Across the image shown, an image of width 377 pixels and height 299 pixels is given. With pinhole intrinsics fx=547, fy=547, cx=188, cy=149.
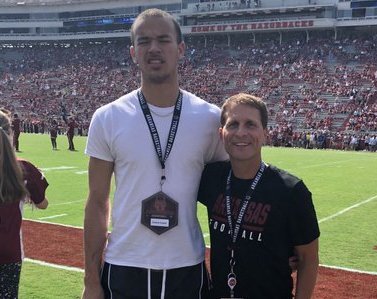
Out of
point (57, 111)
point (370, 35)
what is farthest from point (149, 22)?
point (370, 35)

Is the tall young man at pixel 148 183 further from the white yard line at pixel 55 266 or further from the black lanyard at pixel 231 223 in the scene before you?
the white yard line at pixel 55 266

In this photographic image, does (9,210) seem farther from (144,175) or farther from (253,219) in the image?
(253,219)

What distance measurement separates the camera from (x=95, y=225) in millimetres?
2770

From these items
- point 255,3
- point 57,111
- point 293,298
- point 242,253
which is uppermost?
point 255,3

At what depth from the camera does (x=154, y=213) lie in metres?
2.71

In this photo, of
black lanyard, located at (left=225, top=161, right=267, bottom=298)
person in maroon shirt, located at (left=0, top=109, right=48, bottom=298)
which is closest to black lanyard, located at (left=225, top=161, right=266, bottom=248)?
black lanyard, located at (left=225, top=161, right=267, bottom=298)

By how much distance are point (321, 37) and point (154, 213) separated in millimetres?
51343

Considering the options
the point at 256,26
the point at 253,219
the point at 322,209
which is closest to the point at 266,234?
the point at 253,219

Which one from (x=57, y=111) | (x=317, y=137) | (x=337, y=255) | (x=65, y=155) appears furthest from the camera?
(x=57, y=111)

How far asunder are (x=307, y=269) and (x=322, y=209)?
8160 mm

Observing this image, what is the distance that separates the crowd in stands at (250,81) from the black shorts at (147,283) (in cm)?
2850

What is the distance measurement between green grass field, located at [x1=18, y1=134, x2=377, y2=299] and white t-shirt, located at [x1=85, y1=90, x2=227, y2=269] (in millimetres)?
2805

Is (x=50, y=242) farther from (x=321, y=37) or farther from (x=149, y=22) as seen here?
(x=321, y=37)

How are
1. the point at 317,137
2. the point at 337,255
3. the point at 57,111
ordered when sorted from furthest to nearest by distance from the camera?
the point at 57,111
the point at 317,137
the point at 337,255
